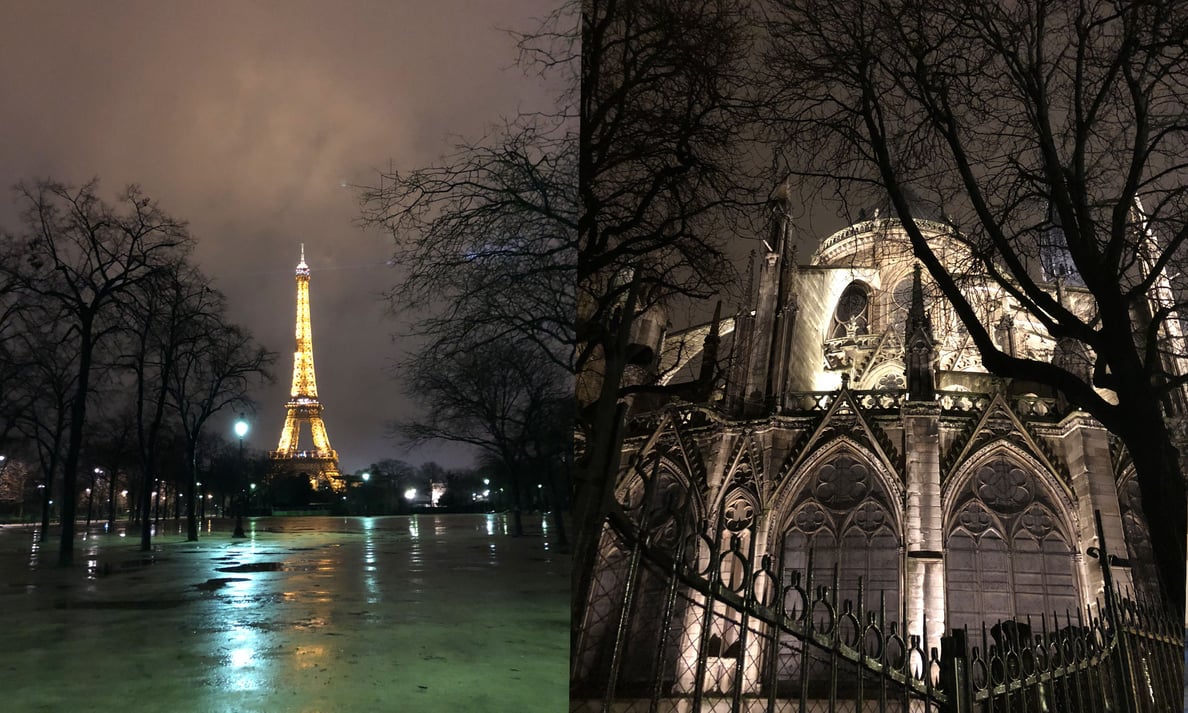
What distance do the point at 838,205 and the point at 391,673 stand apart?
267 centimetres

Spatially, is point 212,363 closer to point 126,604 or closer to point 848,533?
point 126,604

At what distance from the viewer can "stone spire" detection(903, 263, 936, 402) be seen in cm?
337

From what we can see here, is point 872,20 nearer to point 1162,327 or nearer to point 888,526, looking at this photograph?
point 1162,327

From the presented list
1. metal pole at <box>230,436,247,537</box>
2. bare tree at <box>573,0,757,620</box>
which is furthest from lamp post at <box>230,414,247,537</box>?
bare tree at <box>573,0,757,620</box>

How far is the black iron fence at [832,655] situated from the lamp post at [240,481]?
5.47 feet

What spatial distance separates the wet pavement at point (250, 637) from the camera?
256 centimetres

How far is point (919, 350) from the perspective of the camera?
11.1ft

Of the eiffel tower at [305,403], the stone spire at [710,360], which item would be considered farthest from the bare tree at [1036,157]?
the eiffel tower at [305,403]

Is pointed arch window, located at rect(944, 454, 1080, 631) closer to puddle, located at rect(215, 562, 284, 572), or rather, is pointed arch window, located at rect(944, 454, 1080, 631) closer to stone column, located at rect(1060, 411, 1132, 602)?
stone column, located at rect(1060, 411, 1132, 602)

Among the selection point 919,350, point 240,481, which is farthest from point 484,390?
point 240,481

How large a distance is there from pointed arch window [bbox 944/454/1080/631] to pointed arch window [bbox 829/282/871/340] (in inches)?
33.2

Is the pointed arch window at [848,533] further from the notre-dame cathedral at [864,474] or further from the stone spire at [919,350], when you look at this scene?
the stone spire at [919,350]

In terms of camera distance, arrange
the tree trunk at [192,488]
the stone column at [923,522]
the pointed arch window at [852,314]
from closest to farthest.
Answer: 1. the stone column at [923,522]
2. the pointed arch window at [852,314]
3. the tree trunk at [192,488]

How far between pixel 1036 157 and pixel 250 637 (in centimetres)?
369
